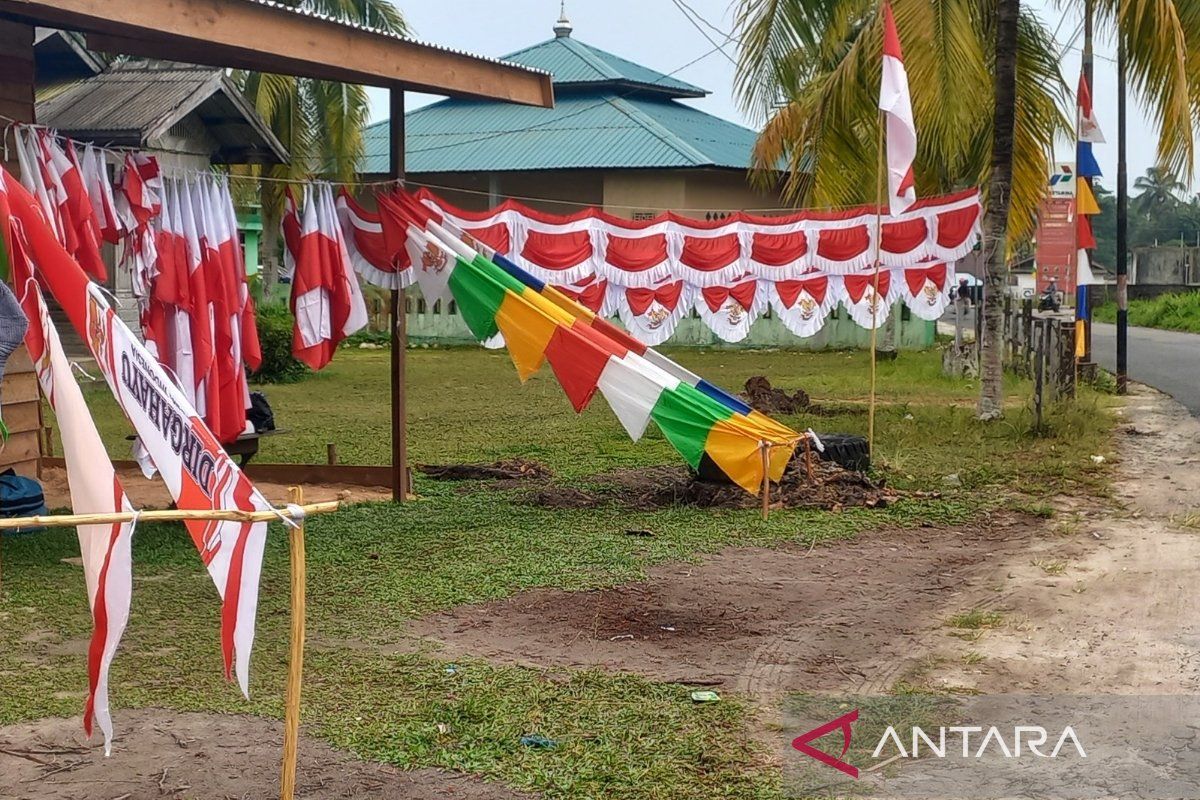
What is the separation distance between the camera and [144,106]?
447 inches

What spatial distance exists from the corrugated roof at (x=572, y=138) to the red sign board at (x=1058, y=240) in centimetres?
1144

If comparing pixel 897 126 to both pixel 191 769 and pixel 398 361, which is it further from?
pixel 191 769

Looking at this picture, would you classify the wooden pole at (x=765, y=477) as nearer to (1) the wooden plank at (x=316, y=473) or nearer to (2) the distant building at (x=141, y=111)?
(1) the wooden plank at (x=316, y=473)

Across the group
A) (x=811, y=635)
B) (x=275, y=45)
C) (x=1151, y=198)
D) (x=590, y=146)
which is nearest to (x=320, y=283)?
(x=275, y=45)

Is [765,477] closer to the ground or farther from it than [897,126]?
closer to the ground

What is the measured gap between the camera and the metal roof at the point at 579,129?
2750 centimetres

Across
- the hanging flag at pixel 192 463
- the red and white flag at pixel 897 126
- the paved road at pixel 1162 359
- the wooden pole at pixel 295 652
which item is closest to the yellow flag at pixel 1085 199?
the paved road at pixel 1162 359

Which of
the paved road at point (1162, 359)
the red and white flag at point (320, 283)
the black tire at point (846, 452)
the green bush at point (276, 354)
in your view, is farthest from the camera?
the green bush at point (276, 354)

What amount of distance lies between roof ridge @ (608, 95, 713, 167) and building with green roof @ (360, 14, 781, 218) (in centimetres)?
3

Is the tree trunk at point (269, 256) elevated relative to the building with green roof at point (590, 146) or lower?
lower

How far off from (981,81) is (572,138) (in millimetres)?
16191

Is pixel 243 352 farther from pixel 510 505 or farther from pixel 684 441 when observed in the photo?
pixel 684 441

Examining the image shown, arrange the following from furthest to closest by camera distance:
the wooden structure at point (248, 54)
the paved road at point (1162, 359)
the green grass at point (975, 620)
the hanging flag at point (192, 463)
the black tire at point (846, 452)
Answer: the paved road at point (1162, 359), the black tire at point (846, 452), the wooden structure at point (248, 54), the green grass at point (975, 620), the hanging flag at point (192, 463)

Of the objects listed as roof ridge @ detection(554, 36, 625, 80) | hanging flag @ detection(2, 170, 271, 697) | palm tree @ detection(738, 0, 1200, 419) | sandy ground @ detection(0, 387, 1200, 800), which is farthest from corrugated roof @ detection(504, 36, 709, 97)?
hanging flag @ detection(2, 170, 271, 697)
